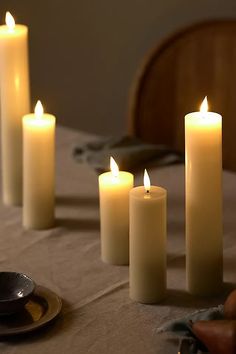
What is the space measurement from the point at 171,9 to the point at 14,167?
1.15m

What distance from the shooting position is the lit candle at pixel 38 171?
1188mm

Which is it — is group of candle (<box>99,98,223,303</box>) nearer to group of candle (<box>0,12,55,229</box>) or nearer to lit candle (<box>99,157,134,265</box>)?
lit candle (<box>99,157,134,265</box>)

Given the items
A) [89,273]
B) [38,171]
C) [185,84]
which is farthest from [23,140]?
[185,84]

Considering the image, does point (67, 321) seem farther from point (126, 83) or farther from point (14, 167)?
point (126, 83)

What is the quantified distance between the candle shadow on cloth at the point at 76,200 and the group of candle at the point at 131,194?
64 mm

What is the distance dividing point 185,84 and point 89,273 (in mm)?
935

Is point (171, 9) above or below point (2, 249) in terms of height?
above

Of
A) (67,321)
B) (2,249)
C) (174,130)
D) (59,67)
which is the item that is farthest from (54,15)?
(67,321)

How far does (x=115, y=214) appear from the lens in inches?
42.2

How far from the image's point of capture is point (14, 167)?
4.25 ft

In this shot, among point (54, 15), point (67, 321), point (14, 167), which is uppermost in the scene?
point (54, 15)

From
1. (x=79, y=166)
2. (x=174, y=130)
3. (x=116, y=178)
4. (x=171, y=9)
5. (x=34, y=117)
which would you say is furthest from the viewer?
(x=171, y=9)

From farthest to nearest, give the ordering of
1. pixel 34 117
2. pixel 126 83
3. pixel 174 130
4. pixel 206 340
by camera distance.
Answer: pixel 126 83 → pixel 174 130 → pixel 34 117 → pixel 206 340

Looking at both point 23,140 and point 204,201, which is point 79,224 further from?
point 204,201
